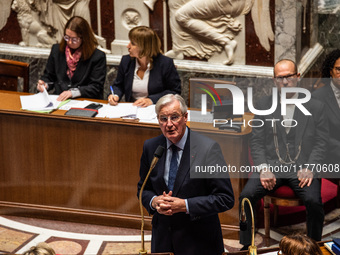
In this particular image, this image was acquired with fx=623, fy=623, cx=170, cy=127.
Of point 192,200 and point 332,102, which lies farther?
point 332,102

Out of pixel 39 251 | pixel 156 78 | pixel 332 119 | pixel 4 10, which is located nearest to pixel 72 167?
pixel 156 78

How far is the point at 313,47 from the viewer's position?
24.6 feet

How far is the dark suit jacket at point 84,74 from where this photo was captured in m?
6.11

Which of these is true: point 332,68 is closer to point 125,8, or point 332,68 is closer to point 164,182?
point 164,182

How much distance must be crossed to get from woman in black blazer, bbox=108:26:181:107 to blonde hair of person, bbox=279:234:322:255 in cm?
277

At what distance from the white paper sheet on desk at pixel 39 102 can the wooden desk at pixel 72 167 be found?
86mm

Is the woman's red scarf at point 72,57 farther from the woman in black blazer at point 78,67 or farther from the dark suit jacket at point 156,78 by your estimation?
the dark suit jacket at point 156,78

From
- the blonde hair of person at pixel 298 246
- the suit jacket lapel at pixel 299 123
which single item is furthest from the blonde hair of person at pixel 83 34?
the blonde hair of person at pixel 298 246

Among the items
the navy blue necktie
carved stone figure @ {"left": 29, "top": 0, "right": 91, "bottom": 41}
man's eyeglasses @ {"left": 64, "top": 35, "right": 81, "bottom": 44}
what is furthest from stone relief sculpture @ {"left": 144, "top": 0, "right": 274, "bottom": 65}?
the navy blue necktie

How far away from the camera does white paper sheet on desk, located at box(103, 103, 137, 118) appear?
18.0 ft

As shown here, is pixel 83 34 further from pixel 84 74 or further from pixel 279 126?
pixel 279 126

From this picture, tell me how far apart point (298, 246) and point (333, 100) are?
241 centimetres

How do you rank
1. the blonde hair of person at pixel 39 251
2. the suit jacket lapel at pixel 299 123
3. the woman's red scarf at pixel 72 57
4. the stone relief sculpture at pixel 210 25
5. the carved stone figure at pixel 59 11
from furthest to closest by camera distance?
1. the carved stone figure at pixel 59 11
2. the stone relief sculpture at pixel 210 25
3. the woman's red scarf at pixel 72 57
4. the suit jacket lapel at pixel 299 123
5. the blonde hair of person at pixel 39 251

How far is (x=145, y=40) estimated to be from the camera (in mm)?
5676
